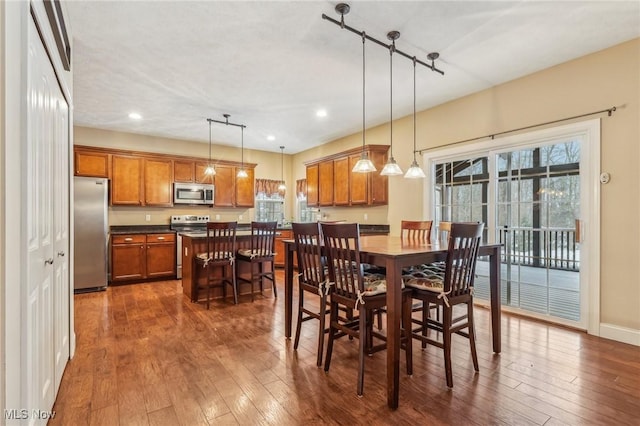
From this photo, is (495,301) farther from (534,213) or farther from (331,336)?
(534,213)

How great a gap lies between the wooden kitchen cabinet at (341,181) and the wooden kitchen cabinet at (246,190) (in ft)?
6.45

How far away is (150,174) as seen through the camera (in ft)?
19.0

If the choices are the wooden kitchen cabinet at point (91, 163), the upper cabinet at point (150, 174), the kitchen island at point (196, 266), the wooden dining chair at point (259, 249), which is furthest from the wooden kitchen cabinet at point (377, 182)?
the wooden kitchen cabinet at point (91, 163)

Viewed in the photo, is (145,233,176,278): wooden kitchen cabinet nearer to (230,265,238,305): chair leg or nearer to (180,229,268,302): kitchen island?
(180,229,268,302): kitchen island

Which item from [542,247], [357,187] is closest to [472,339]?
[542,247]

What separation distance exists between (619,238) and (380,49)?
2.82m

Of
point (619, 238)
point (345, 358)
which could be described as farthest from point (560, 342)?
point (345, 358)

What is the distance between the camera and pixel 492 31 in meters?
2.71

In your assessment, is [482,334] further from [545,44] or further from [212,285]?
[212,285]

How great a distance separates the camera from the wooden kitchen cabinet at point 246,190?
6703mm

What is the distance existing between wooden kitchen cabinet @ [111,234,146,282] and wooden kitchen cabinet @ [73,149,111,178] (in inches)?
45.1

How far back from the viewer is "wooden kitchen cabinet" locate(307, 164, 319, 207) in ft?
21.1

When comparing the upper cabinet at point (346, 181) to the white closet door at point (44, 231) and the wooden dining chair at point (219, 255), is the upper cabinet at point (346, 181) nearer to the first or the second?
the wooden dining chair at point (219, 255)

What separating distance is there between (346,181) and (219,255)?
2605 millimetres
